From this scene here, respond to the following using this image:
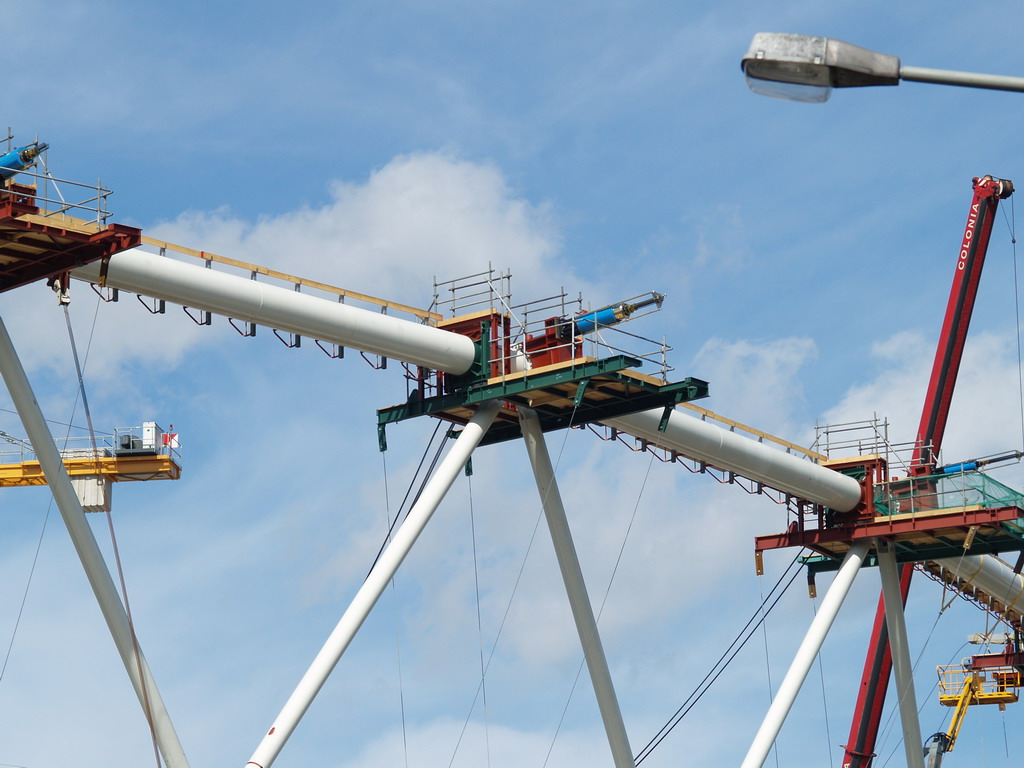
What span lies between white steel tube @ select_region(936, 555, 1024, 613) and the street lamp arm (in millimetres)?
54770

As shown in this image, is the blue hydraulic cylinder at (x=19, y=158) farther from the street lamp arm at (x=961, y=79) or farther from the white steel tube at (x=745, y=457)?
the street lamp arm at (x=961, y=79)

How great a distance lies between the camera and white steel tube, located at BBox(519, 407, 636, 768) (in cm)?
5334

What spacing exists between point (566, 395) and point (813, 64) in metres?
33.8

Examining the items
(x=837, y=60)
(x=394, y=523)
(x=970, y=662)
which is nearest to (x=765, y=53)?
(x=837, y=60)

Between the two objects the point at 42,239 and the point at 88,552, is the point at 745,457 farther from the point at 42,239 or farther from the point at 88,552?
the point at 42,239

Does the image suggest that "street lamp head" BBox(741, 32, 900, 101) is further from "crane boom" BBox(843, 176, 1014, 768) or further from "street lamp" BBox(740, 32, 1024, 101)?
"crane boom" BBox(843, 176, 1014, 768)

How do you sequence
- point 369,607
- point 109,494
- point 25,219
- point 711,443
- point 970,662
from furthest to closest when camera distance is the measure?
1. point 970,662
2. point 109,494
3. point 711,443
4. point 369,607
5. point 25,219

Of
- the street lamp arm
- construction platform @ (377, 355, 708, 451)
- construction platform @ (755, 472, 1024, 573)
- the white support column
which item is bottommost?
the street lamp arm

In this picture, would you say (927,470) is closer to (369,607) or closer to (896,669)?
(896,669)

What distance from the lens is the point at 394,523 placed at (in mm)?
53062

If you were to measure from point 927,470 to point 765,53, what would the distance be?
164 ft

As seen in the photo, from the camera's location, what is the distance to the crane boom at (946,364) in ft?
238

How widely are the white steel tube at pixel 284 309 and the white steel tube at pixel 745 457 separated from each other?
19.9 feet

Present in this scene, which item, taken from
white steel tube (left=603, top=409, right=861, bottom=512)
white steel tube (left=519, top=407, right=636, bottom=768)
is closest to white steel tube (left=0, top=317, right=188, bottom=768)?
white steel tube (left=519, top=407, right=636, bottom=768)
